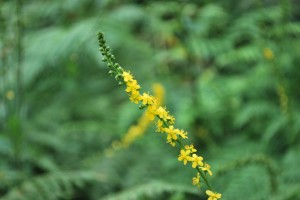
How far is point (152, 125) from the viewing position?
4715 millimetres

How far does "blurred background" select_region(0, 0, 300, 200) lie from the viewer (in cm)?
356

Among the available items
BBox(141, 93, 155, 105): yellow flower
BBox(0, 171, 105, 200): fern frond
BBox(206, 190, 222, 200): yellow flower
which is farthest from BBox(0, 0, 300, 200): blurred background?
BBox(141, 93, 155, 105): yellow flower

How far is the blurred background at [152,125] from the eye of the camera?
3.56m

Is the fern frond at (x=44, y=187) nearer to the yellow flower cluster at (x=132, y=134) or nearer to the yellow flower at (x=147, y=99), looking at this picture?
the yellow flower cluster at (x=132, y=134)

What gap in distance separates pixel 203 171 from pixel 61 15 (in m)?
4.37

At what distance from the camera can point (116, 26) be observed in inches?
192

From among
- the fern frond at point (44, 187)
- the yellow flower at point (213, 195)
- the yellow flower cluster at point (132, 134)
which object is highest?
the yellow flower cluster at point (132, 134)

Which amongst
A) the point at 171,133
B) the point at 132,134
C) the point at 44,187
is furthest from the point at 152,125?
the point at 171,133

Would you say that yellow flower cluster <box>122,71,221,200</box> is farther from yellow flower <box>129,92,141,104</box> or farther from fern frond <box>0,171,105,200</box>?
fern frond <box>0,171,105,200</box>

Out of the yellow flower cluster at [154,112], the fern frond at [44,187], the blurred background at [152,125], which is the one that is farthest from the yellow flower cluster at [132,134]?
the yellow flower cluster at [154,112]

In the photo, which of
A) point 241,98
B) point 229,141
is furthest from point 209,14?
point 229,141

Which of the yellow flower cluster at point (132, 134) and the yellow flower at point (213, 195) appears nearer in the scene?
the yellow flower at point (213, 195)

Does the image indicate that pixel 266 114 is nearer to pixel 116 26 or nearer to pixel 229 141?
pixel 229 141

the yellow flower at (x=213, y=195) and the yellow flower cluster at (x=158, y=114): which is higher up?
the yellow flower cluster at (x=158, y=114)
